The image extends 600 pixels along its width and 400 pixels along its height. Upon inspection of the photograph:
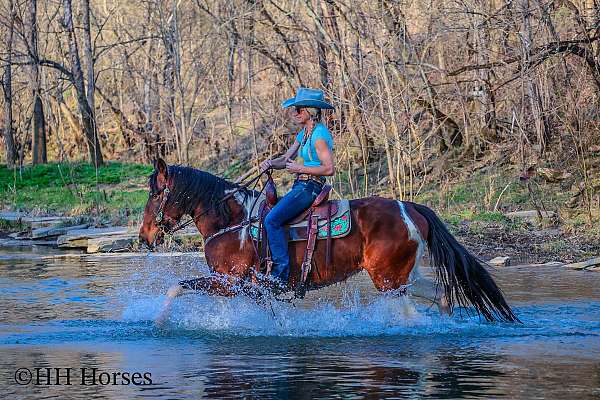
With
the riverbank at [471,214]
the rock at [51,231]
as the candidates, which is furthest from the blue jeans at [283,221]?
the rock at [51,231]

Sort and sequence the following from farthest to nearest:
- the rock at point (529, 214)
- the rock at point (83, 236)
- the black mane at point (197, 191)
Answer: the rock at point (83, 236)
the rock at point (529, 214)
the black mane at point (197, 191)

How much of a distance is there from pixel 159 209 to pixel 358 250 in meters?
1.85

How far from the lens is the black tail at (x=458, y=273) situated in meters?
9.19

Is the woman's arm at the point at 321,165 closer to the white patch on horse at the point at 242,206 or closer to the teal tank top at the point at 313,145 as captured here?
the teal tank top at the point at 313,145

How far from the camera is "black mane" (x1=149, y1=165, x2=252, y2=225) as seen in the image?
30.7ft

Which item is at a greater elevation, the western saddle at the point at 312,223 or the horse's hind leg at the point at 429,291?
the western saddle at the point at 312,223

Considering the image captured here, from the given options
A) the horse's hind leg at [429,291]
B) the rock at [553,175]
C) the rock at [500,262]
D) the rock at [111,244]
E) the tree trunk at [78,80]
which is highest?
the tree trunk at [78,80]

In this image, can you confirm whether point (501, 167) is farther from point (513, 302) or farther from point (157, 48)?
point (157, 48)

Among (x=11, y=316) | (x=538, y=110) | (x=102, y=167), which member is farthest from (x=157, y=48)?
(x=11, y=316)

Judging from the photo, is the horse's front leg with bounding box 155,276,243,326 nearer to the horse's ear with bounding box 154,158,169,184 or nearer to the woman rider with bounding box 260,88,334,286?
the woman rider with bounding box 260,88,334,286

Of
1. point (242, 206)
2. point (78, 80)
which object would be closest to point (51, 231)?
point (242, 206)

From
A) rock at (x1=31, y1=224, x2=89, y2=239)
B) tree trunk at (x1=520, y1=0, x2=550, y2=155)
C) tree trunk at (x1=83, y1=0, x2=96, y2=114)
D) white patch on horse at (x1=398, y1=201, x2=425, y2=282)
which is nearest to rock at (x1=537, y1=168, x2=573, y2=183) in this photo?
tree trunk at (x1=520, y1=0, x2=550, y2=155)

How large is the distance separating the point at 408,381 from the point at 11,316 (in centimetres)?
485

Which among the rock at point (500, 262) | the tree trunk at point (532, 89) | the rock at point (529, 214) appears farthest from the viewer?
the tree trunk at point (532, 89)
